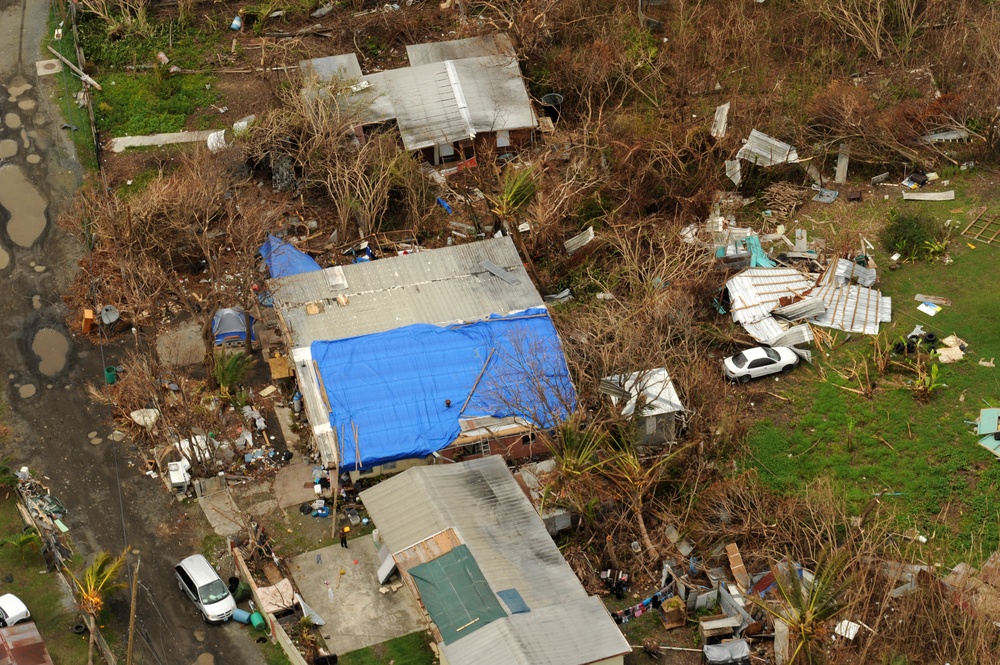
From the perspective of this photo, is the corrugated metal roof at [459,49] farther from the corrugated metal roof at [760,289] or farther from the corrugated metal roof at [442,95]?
the corrugated metal roof at [760,289]

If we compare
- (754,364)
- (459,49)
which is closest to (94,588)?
(754,364)

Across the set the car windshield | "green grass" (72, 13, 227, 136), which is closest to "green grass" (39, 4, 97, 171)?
"green grass" (72, 13, 227, 136)

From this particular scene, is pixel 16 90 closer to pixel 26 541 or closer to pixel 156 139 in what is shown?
pixel 156 139

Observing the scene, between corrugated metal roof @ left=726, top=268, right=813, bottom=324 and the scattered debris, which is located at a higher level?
corrugated metal roof @ left=726, top=268, right=813, bottom=324

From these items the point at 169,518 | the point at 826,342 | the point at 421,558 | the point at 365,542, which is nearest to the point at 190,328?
the point at 169,518

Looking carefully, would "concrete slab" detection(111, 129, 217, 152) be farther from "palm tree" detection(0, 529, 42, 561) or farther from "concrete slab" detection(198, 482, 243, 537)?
"palm tree" detection(0, 529, 42, 561)

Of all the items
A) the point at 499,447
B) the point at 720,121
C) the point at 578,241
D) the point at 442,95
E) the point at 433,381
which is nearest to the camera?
the point at 499,447
